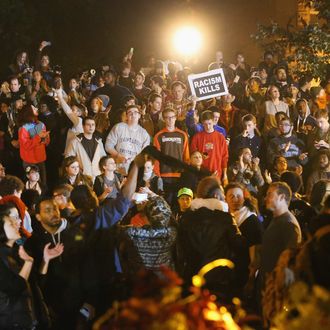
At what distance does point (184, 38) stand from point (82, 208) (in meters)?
9.18

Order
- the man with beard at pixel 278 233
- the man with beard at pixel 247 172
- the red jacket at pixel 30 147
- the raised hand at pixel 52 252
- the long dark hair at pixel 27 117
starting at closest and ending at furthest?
the man with beard at pixel 278 233 → the raised hand at pixel 52 252 → the man with beard at pixel 247 172 → the red jacket at pixel 30 147 → the long dark hair at pixel 27 117

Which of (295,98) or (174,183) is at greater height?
(295,98)

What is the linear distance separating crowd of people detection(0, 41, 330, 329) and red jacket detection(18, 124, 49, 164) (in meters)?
0.02

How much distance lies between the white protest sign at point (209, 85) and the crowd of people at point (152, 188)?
304 mm

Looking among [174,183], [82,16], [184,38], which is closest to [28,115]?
[174,183]

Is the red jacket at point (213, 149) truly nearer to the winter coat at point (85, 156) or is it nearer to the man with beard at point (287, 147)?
the man with beard at point (287, 147)

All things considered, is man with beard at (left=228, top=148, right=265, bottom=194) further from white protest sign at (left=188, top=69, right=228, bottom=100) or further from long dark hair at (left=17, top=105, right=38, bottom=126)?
long dark hair at (left=17, top=105, right=38, bottom=126)

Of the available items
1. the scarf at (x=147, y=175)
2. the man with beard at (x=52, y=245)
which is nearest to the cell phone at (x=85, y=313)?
the man with beard at (x=52, y=245)

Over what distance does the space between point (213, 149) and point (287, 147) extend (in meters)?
1.44

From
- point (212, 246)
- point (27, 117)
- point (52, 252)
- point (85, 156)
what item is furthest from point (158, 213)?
point (27, 117)

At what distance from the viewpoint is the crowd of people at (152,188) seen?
6.97 m

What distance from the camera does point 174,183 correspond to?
11430 millimetres

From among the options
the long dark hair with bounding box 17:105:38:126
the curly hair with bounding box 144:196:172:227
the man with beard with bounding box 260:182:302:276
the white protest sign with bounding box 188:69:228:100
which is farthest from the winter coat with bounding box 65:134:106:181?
the man with beard with bounding box 260:182:302:276

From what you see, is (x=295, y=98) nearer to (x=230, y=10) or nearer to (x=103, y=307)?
(x=103, y=307)
